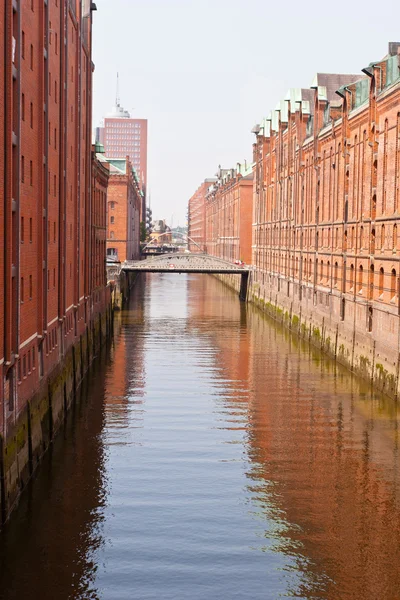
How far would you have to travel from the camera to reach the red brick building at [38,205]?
23.4 metres

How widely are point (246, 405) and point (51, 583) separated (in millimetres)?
20613

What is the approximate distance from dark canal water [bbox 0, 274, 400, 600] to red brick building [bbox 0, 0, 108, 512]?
7.54 ft

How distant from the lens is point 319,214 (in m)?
62.6

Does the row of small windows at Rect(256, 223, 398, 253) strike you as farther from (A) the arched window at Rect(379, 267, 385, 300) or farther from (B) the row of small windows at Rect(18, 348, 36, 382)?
(B) the row of small windows at Rect(18, 348, 36, 382)

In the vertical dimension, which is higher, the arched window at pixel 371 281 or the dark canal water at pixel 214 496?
the arched window at pixel 371 281

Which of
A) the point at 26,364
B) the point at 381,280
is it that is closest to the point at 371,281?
the point at 381,280

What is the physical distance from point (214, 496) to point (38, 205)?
461 inches

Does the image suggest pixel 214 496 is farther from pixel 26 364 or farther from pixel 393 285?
pixel 393 285

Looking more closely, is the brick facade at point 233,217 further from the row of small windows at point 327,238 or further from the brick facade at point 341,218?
the brick facade at point 341,218

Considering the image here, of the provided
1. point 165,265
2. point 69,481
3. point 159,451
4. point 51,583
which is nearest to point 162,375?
point 159,451

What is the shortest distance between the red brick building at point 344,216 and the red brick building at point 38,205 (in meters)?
14.5

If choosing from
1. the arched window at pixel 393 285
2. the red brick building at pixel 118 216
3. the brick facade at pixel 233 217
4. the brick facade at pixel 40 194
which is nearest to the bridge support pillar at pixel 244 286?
the red brick building at pixel 118 216

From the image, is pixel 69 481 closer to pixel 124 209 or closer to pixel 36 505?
pixel 36 505

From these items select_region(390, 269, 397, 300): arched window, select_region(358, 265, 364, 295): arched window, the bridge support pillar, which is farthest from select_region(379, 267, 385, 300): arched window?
the bridge support pillar
